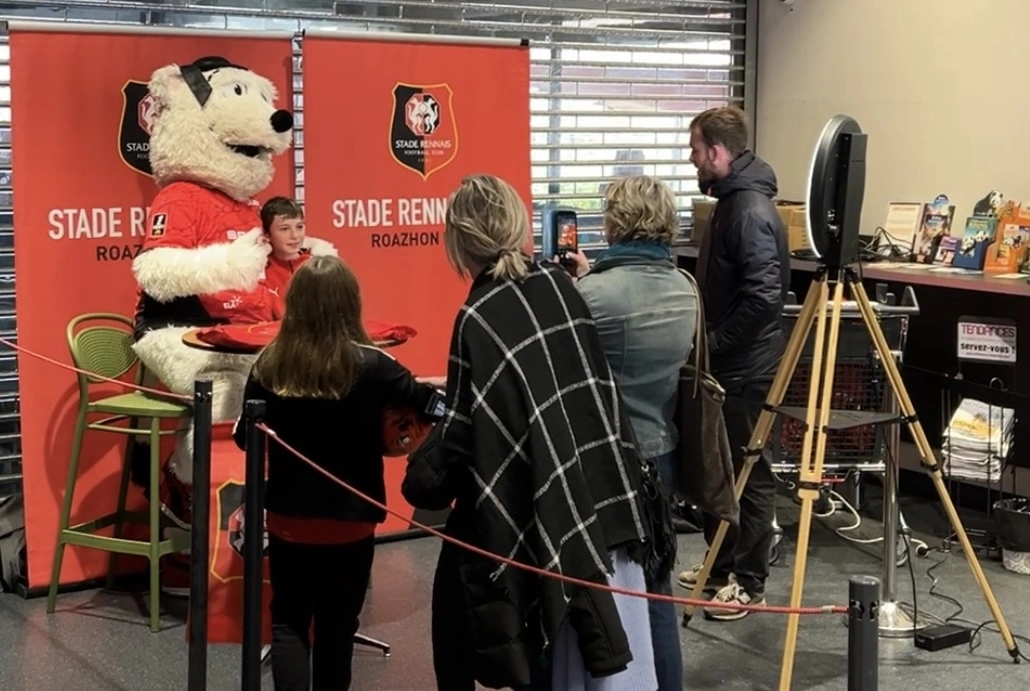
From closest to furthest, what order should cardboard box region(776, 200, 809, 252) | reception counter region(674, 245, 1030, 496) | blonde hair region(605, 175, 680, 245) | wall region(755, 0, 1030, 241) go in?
blonde hair region(605, 175, 680, 245)
reception counter region(674, 245, 1030, 496)
wall region(755, 0, 1030, 241)
cardboard box region(776, 200, 809, 252)

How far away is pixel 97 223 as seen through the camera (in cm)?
457

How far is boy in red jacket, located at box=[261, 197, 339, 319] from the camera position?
177 inches

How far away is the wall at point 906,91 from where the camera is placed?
5805 mm

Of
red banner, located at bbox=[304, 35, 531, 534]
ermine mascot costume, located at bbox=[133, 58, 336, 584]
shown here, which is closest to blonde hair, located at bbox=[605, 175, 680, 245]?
ermine mascot costume, located at bbox=[133, 58, 336, 584]

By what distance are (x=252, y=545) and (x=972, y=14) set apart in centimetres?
438

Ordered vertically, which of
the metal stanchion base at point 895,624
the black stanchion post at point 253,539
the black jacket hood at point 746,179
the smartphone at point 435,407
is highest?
the black jacket hood at point 746,179

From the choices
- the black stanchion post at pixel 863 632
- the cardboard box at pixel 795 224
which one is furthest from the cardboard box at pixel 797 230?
the black stanchion post at pixel 863 632

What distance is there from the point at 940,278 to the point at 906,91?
119 centimetres

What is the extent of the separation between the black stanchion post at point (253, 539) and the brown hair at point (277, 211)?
5.26ft

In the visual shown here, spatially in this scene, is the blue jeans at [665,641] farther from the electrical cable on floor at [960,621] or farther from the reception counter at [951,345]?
the reception counter at [951,345]

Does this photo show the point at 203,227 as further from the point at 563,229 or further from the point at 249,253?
the point at 563,229

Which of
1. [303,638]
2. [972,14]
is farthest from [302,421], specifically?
[972,14]

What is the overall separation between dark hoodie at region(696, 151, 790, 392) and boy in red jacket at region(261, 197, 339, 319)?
1.41 meters

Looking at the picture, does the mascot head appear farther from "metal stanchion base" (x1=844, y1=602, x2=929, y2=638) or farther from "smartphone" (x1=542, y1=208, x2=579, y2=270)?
"metal stanchion base" (x1=844, y1=602, x2=929, y2=638)
